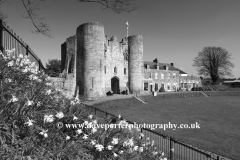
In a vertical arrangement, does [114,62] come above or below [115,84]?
above

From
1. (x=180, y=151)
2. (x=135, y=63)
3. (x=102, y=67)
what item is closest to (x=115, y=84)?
(x=135, y=63)

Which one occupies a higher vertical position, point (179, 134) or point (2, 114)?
point (2, 114)

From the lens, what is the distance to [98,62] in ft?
71.9

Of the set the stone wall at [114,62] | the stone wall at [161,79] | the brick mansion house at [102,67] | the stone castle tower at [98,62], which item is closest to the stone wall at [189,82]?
the stone wall at [161,79]

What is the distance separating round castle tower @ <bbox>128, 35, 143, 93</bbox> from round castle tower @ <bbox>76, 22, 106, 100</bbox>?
1055 cm

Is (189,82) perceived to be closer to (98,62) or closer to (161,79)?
(161,79)

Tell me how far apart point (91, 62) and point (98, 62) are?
106 centimetres

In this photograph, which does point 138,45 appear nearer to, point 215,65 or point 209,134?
point 209,134

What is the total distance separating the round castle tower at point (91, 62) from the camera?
21.5 m

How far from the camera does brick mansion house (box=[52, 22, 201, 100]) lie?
21.6m

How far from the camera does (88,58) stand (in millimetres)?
21641

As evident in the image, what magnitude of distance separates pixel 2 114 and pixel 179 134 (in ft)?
31.8

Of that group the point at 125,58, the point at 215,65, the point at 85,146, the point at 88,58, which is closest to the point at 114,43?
the point at 125,58

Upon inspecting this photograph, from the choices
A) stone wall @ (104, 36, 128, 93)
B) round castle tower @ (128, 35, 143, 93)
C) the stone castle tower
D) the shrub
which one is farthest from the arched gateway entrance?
the shrub
